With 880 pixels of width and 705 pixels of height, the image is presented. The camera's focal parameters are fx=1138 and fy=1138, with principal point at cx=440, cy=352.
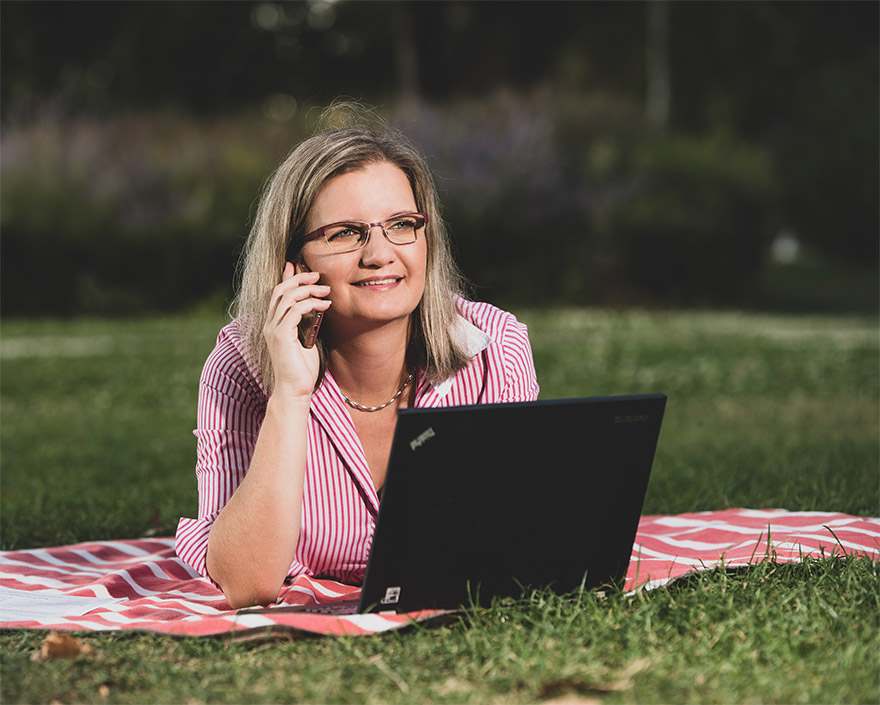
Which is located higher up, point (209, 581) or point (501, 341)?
point (501, 341)

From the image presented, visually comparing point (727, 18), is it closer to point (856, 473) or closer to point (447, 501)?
point (856, 473)

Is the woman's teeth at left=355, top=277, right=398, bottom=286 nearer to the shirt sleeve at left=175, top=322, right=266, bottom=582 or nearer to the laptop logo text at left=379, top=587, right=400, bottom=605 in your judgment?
the shirt sleeve at left=175, top=322, right=266, bottom=582

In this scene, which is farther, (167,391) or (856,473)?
(167,391)

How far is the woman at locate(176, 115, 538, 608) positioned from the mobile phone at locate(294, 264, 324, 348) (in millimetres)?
12

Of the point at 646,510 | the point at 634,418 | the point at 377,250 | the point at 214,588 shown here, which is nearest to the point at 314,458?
the point at 214,588

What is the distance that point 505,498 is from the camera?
268 cm

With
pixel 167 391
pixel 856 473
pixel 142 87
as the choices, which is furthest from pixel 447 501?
pixel 142 87

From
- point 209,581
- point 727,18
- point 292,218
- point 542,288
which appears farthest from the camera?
point 727,18

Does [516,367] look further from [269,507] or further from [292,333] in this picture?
[269,507]

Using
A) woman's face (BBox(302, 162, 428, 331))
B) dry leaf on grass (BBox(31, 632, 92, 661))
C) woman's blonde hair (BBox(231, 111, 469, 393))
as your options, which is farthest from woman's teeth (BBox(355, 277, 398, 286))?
dry leaf on grass (BBox(31, 632, 92, 661))

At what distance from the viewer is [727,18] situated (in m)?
29.6

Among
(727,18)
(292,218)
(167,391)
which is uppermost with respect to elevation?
(727,18)

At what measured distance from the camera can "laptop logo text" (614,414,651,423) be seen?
8.77 ft

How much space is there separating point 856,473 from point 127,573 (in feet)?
10.7
